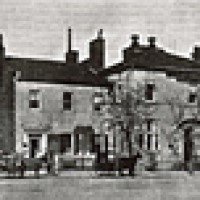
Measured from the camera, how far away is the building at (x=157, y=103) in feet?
82.6

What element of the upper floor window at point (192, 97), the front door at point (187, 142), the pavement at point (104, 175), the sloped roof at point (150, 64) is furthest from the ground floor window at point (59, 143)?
the upper floor window at point (192, 97)

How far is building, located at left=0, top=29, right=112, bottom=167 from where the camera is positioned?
26422 mm

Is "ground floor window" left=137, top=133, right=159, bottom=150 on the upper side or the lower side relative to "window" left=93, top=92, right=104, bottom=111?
lower

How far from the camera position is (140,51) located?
26875mm

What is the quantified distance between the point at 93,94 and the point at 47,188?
12157mm

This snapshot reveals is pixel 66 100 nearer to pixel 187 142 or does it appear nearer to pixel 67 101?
pixel 67 101

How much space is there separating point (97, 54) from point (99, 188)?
13.6 metres

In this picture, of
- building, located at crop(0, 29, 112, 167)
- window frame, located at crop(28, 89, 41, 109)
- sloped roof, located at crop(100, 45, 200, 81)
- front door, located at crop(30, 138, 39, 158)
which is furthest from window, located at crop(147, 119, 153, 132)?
window frame, located at crop(28, 89, 41, 109)

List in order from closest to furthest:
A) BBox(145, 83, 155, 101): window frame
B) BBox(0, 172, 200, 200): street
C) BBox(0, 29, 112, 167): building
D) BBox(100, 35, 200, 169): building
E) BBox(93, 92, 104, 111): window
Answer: BBox(0, 172, 200, 200): street → BBox(100, 35, 200, 169): building → BBox(0, 29, 112, 167): building → BBox(145, 83, 155, 101): window frame → BBox(93, 92, 104, 111): window

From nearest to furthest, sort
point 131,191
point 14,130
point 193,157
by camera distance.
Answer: point 131,191
point 193,157
point 14,130

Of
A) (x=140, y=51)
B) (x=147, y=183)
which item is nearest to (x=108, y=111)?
(x=140, y=51)

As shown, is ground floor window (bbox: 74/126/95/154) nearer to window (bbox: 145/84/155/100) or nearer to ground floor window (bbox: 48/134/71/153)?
ground floor window (bbox: 48/134/71/153)

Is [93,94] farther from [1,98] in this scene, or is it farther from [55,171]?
[55,171]

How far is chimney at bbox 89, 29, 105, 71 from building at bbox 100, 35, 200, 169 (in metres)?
2.13
